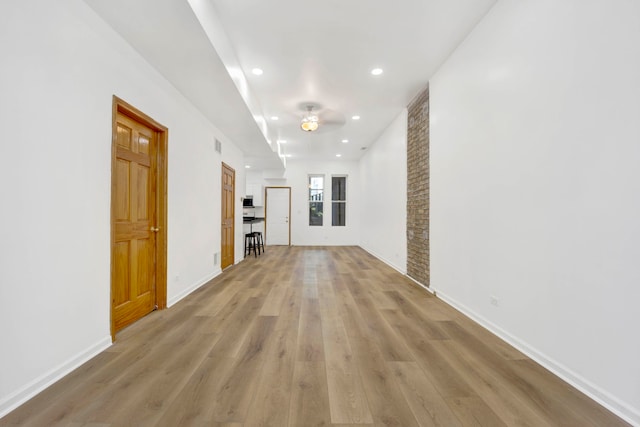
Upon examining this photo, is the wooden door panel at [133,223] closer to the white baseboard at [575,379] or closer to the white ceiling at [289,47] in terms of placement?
the white ceiling at [289,47]

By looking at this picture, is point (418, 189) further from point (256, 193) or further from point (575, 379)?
point (256, 193)

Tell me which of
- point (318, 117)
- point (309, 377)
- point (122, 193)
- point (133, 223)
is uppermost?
point (318, 117)

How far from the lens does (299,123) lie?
589 centimetres

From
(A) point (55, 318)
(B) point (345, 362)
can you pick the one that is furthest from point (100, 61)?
(B) point (345, 362)

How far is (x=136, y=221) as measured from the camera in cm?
282

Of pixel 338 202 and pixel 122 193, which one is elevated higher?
pixel 338 202

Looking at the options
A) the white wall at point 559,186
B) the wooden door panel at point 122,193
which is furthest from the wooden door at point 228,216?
the white wall at point 559,186

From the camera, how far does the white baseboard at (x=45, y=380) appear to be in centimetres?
150

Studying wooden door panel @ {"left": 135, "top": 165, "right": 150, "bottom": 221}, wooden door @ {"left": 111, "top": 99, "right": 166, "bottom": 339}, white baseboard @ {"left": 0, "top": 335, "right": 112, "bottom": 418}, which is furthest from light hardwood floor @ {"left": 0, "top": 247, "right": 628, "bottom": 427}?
wooden door panel @ {"left": 135, "top": 165, "right": 150, "bottom": 221}

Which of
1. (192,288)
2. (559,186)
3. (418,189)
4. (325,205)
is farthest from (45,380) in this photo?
(325,205)

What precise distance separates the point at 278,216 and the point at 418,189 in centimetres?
609

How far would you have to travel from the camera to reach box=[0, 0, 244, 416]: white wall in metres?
1.52

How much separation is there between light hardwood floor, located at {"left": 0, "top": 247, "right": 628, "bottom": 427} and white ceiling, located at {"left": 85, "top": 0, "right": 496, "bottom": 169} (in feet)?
8.57

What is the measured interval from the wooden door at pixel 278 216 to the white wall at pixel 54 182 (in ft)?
23.0
